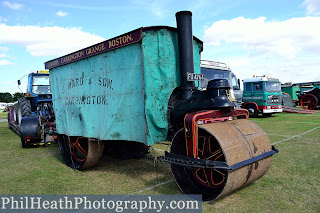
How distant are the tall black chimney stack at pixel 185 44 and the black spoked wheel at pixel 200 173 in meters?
0.97

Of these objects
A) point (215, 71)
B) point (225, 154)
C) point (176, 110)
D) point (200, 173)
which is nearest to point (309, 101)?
point (215, 71)

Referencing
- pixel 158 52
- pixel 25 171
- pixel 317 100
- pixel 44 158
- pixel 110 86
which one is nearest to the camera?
pixel 158 52

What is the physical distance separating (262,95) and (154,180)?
13.1m

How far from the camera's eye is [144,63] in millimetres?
4316

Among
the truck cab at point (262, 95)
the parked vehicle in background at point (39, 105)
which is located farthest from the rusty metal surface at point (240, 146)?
the truck cab at point (262, 95)

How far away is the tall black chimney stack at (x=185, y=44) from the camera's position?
446 centimetres

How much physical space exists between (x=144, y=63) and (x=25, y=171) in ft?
12.8

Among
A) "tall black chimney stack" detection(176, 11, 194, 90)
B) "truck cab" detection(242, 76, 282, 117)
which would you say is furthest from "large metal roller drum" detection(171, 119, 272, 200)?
"truck cab" detection(242, 76, 282, 117)

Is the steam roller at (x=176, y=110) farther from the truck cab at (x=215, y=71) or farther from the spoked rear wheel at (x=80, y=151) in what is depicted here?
the truck cab at (x=215, y=71)

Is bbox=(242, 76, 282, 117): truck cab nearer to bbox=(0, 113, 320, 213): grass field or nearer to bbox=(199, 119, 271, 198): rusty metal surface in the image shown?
bbox=(0, 113, 320, 213): grass field

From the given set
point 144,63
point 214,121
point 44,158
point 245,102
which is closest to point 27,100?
point 44,158

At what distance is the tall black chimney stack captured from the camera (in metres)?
4.46

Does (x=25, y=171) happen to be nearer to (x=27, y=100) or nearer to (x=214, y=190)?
(x=214, y=190)

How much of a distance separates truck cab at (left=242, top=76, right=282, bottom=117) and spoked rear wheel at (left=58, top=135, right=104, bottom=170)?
487 inches
